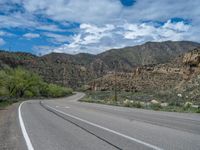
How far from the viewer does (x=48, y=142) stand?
34.2ft

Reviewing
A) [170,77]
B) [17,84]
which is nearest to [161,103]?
[170,77]

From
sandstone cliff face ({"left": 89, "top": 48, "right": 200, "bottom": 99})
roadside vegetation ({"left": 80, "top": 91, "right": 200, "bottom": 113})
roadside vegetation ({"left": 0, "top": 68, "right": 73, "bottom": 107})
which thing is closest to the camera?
roadside vegetation ({"left": 80, "top": 91, "right": 200, "bottom": 113})

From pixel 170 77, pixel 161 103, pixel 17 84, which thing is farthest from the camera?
pixel 170 77

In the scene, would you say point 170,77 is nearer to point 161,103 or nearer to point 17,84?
point 17,84

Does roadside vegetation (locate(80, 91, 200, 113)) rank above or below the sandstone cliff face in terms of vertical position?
below

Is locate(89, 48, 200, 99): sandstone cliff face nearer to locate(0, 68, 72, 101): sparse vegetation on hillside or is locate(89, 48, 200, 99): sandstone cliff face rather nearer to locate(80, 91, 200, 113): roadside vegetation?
locate(80, 91, 200, 113): roadside vegetation

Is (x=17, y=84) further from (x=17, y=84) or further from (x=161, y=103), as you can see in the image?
(x=161, y=103)

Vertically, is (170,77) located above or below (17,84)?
above

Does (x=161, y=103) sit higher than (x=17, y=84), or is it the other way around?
(x=17, y=84)

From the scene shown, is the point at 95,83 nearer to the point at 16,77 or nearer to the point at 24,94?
the point at 24,94

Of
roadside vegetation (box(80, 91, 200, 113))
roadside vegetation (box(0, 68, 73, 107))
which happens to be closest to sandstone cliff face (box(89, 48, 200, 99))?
roadside vegetation (box(80, 91, 200, 113))

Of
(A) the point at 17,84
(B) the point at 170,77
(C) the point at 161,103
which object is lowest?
(C) the point at 161,103

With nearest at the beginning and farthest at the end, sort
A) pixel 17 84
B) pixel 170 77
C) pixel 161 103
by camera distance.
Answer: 1. pixel 161 103
2. pixel 17 84
3. pixel 170 77

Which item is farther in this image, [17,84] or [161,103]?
[17,84]
